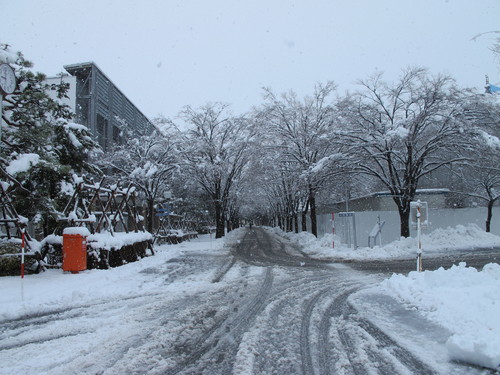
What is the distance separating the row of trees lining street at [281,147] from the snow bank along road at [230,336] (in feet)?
19.0

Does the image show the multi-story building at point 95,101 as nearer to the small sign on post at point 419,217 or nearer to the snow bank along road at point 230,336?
the snow bank along road at point 230,336

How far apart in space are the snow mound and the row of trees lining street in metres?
9.61

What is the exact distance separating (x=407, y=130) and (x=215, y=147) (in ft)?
52.0

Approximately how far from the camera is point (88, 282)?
981 cm

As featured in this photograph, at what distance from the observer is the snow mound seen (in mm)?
4309

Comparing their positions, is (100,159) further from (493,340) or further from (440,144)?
(493,340)

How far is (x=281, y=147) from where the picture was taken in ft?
90.6

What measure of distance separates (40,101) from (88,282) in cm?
609

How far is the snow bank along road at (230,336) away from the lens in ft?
14.2

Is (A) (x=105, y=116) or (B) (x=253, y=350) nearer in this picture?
(B) (x=253, y=350)

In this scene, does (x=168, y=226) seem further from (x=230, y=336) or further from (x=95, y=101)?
(x=230, y=336)

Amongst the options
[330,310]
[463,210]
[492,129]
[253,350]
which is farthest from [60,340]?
[463,210]

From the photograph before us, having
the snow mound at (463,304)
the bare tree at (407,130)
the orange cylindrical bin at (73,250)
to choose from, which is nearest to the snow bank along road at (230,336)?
the snow mound at (463,304)

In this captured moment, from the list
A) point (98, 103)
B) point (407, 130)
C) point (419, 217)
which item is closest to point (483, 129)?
point (407, 130)
